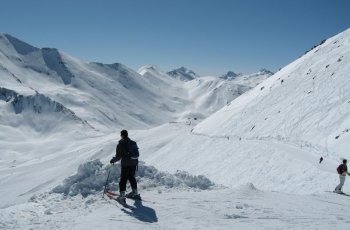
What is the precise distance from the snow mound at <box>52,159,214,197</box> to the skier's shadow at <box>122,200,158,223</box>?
2.98m

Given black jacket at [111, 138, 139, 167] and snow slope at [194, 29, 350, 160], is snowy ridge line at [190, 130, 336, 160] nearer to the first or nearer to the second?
snow slope at [194, 29, 350, 160]

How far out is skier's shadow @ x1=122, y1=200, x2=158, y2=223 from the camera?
1301cm

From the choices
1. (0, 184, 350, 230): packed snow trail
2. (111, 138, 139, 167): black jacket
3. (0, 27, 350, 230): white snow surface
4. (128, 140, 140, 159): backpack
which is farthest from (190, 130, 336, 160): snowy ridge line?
(111, 138, 139, 167): black jacket

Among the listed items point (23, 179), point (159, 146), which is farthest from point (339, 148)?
point (23, 179)

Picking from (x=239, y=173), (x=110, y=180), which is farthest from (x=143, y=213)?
(x=239, y=173)

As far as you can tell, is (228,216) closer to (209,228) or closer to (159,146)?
(209,228)

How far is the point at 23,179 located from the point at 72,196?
49333mm

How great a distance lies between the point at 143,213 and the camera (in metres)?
13.6

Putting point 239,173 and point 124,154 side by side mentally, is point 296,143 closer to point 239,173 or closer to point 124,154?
point 239,173

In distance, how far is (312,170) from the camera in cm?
2648

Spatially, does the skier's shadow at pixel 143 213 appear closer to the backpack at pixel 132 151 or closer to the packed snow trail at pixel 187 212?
the packed snow trail at pixel 187 212

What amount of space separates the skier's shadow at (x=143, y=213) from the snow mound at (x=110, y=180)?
117 inches

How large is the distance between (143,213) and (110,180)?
13.8 feet

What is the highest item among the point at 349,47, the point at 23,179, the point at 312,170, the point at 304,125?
the point at 349,47
